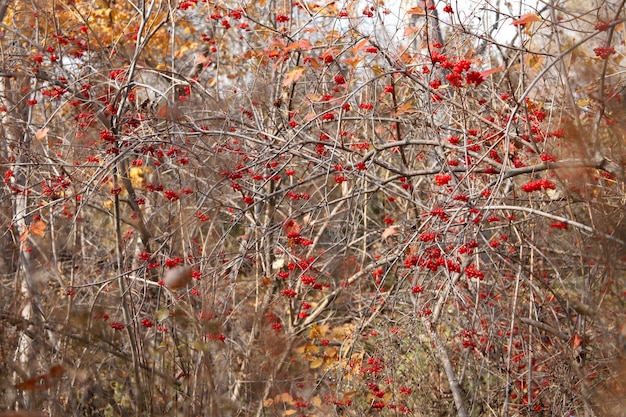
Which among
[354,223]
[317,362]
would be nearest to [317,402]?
[317,362]

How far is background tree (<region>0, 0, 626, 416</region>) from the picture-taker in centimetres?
278

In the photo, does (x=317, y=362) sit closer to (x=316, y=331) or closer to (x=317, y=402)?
(x=316, y=331)

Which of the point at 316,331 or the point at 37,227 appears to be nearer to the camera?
the point at 37,227

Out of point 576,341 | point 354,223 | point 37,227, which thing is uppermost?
point 37,227

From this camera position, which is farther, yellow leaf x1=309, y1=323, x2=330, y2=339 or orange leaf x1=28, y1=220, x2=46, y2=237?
yellow leaf x1=309, y1=323, x2=330, y2=339

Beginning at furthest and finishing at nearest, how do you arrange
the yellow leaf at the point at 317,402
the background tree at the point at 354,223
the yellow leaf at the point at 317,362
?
the yellow leaf at the point at 317,362 → the yellow leaf at the point at 317,402 → the background tree at the point at 354,223

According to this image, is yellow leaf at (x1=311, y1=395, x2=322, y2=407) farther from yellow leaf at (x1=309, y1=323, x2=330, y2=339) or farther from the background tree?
yellow leaf at (x1=309, y1=323, x2=330, y2=339)

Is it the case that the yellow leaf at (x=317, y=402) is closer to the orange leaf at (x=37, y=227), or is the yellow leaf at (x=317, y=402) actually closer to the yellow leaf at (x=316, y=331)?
the yellow leaf at (x=316, y=331)

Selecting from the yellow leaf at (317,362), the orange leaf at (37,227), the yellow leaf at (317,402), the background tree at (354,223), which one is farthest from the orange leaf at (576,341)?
the orange leaf at (37,227)

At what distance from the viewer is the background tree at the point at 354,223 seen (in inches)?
109

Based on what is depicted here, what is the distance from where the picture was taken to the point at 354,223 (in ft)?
13.4

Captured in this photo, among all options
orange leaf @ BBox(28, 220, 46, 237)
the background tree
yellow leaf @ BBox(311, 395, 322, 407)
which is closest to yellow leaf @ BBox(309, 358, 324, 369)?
the background tree

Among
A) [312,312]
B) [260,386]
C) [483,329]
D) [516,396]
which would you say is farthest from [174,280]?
[312,312]

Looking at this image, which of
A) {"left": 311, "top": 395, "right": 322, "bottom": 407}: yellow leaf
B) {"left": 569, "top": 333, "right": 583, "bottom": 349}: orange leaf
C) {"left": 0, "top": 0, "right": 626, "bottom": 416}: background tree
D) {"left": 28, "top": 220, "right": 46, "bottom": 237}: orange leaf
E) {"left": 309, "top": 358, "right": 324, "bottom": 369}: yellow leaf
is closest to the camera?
{"left": 0, "top": 0, "right": 626, "bottom": 416}: background tree
